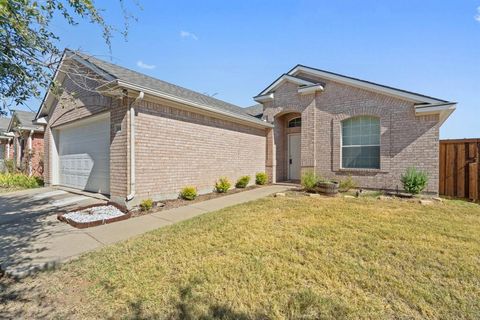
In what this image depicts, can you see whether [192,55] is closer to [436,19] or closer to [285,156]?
[285,156]

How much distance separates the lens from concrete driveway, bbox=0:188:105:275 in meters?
3.76

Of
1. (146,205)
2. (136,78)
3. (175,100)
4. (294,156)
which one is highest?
(136,78)

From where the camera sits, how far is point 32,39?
3484mm

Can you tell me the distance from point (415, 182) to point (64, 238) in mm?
10469

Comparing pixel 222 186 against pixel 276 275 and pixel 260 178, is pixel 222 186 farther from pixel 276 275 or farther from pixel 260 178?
pixel 276 275

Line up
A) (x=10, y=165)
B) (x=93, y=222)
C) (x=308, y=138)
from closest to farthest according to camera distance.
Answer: (x=93, y=222) < (x=308, y=138) < (x=10, y=165)

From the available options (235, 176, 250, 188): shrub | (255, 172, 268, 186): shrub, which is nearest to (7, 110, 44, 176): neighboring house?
(235, 176, 250, 188): shrub

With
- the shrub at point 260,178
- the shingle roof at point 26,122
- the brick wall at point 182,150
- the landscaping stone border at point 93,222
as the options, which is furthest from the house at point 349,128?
the shingle roof at point 26,122

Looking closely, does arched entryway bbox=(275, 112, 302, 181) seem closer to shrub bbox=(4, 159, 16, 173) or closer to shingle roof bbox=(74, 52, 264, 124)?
shingle roof bbox=(74, 52, 264, 124)

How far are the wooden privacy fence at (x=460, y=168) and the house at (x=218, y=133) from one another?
2.06 ft

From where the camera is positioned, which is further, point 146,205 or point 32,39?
point 146,205

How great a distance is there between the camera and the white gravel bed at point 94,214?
19.0 ft

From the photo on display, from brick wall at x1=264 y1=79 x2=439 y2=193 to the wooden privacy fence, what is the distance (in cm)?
61

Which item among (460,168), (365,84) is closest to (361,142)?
(365,84)
